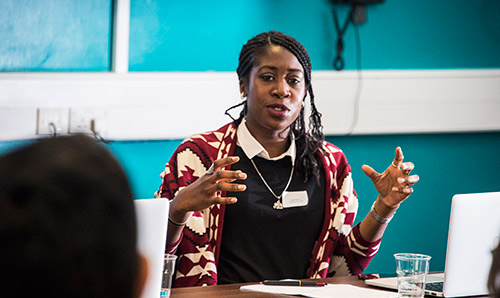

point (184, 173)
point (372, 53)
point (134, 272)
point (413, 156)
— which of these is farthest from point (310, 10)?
point (134, 272)

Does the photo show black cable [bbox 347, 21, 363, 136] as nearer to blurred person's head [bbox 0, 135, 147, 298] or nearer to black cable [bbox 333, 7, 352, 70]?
black cable [bbox 333, 7, 352, 70]

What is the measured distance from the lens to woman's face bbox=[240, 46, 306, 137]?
2.62 m

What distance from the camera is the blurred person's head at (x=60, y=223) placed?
558mm

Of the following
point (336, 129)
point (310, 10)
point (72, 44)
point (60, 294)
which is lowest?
point (60, 294)

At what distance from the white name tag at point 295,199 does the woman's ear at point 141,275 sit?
1916mm

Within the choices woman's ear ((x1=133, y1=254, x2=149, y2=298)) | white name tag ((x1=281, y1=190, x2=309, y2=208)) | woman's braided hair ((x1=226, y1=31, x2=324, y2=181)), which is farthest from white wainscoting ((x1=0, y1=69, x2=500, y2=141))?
woman's ear ((x1=133, y1=254, x2=149, y2=298))

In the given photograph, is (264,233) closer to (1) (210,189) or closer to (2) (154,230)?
(1) (210,189)

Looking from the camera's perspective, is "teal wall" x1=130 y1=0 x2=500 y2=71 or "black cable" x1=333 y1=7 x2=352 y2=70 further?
"black cable" x1=333 y1=7 x2=352 y2=70

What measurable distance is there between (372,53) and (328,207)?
59.0 inches

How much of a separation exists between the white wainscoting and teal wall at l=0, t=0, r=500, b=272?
7 centimetres

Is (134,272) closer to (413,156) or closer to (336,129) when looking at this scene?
(336,129)

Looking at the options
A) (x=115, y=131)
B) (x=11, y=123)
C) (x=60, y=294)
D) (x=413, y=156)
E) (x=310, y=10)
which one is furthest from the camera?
(x=413, y=156)

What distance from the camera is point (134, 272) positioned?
62cm

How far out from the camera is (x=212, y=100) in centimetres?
344
